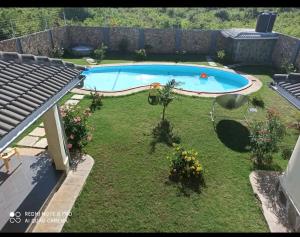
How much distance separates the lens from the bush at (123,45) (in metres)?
26.9

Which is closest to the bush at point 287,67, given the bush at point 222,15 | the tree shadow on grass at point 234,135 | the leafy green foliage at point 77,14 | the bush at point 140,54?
the tree shadow on grass at point 234,135

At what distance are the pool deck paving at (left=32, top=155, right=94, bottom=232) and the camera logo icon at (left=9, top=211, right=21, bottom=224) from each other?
22.9 inches

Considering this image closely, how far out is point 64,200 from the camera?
25.7 feet

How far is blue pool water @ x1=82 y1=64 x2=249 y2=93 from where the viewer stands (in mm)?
20672

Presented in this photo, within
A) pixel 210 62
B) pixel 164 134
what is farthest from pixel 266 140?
pixel 210 62

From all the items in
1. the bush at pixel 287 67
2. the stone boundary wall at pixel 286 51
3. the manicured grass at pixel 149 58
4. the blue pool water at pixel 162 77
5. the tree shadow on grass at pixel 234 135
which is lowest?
the blue pool water at pixel 162 77

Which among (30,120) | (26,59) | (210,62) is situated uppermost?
(26,59)

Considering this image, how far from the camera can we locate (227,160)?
9859 mm

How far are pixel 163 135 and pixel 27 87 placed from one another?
6717 mm

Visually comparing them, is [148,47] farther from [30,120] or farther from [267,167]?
[30,120]

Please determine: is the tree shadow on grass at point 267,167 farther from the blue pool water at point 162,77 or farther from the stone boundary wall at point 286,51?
the stone boundary wall at point 286,51

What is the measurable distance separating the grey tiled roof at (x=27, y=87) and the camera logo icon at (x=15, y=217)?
372cm

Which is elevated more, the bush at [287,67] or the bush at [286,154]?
the bush at [287,67]
